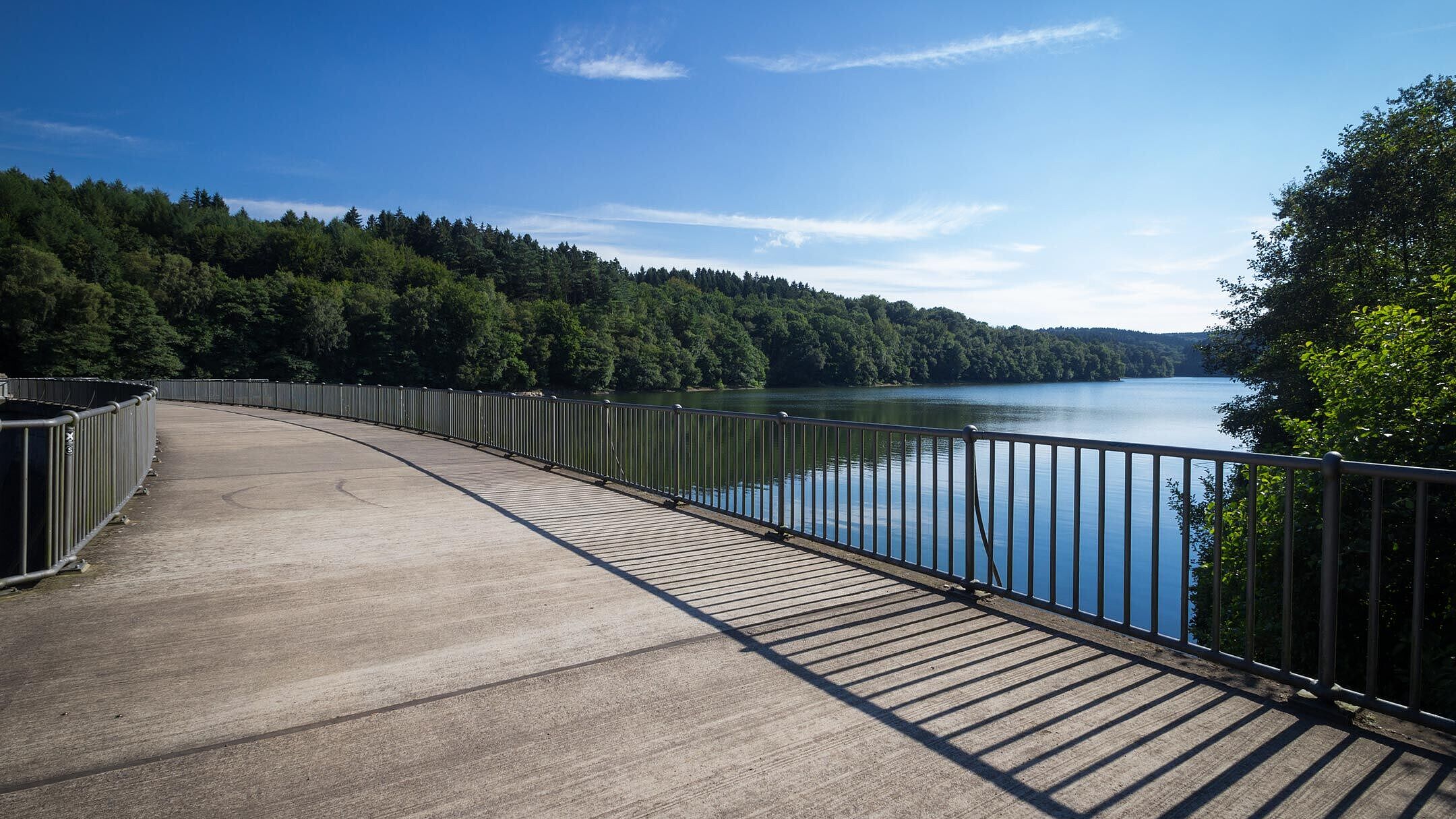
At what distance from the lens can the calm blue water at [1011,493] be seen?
4.94 metres

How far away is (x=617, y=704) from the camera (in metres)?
3.29

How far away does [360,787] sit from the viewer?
2.64m

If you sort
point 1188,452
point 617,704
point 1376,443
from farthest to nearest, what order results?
point 1376,443 → point 1188,452 → point 617,704

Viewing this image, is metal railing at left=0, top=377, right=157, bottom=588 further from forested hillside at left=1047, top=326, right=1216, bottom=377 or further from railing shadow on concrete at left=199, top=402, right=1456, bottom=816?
forested hillside at left=1047, top=326, right=1216, bottom=377

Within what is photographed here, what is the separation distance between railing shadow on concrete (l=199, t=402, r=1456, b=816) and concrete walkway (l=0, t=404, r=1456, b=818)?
0.01 m

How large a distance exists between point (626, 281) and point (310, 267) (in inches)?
1932

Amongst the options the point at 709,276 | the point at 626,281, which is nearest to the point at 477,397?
the point at 626,281

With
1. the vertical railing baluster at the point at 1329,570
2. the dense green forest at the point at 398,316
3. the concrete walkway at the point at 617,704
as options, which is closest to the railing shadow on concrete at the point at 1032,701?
the concrete walkway at the point at 617,704

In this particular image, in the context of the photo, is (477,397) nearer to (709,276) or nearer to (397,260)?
(397,260)

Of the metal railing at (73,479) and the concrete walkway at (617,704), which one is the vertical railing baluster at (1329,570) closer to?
the concrete walkway at (617,704)

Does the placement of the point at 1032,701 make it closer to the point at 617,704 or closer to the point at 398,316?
the point at 617,704

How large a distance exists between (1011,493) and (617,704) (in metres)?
2.75

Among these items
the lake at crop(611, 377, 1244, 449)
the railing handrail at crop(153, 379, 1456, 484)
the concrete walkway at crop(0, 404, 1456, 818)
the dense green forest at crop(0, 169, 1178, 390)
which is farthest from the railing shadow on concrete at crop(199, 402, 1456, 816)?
the dense green forest at crop(0, 169, 1178, 390)

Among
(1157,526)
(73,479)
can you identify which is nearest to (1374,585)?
(1157,526)
